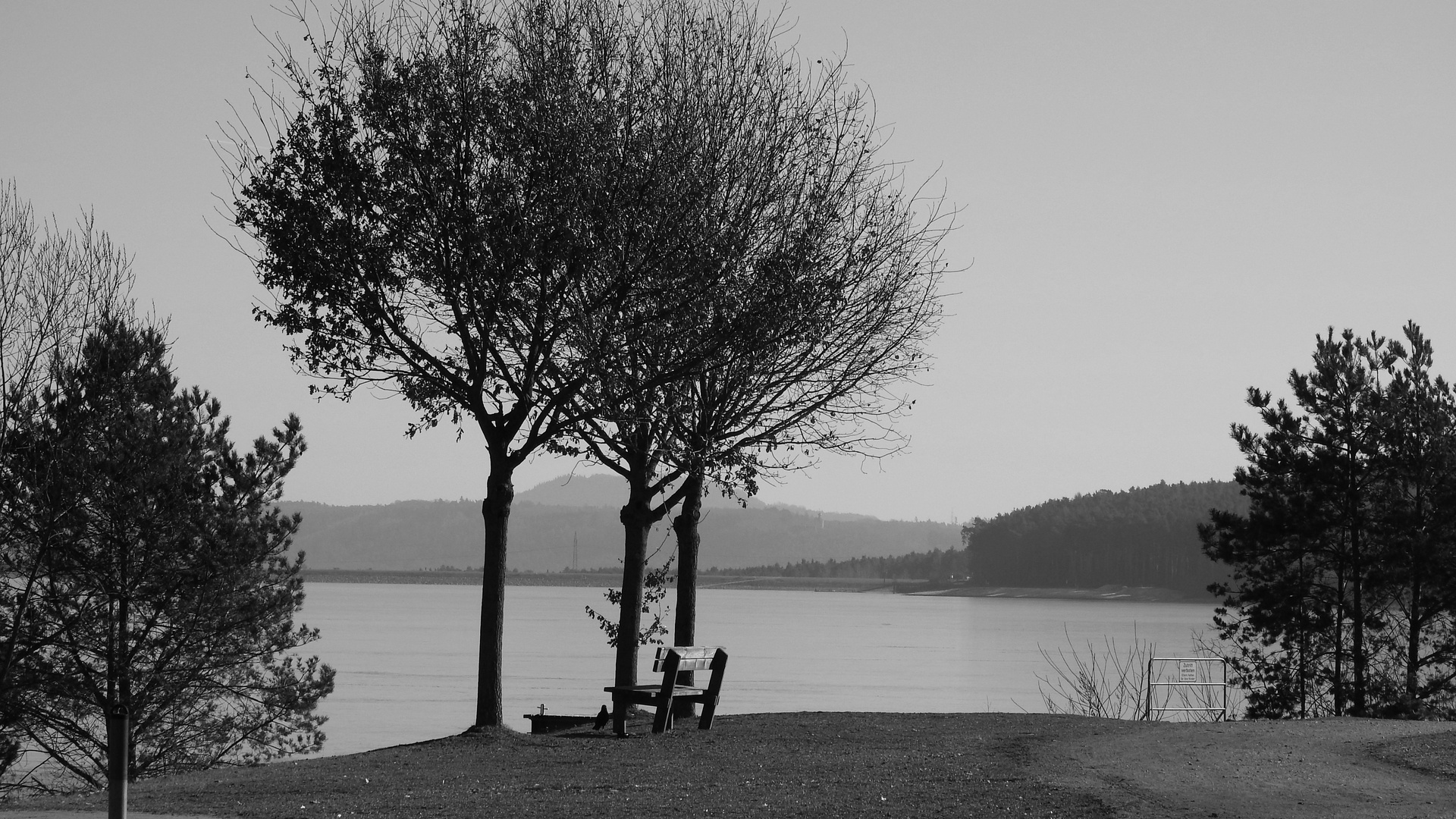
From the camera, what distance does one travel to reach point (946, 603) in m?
169

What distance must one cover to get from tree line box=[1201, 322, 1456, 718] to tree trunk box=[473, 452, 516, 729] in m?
15.9

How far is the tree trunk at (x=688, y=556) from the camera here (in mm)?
18156

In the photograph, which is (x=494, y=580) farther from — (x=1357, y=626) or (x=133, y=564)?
(x=1357, y=626)

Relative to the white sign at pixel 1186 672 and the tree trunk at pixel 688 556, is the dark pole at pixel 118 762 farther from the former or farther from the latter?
the white sign at pixel 1186 672

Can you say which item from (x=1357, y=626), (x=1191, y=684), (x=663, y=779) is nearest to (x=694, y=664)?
(x=663, y=779)

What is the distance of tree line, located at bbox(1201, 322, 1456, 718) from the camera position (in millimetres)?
26438

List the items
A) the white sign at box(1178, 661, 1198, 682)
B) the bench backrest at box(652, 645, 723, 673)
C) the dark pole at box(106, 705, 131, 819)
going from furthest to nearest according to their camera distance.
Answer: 1. the white sign at box(1178, 661, 1198, 682)
2. the bench backrest at box(652, 645, 723, 673)
3. the dark pole at box(106, 705, 131, 819)

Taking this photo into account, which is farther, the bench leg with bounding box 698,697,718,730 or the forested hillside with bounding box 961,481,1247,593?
the forested hillside with bounding box 961,481,1247,593

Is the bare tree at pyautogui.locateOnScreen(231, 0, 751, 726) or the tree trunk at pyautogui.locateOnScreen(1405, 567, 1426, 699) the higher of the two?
the bare tree at pyautogui.locateOnScreen(231, 0, 751, 726)

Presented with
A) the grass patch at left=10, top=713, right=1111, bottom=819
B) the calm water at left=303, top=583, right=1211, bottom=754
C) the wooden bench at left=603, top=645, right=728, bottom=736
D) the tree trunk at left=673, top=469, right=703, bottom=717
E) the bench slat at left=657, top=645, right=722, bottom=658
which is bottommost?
the calm water at left=303, top=583, right=1211, bottom=754

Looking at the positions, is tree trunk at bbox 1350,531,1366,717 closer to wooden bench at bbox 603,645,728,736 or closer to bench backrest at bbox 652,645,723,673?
bench backrest at bbox 652,645,723,673

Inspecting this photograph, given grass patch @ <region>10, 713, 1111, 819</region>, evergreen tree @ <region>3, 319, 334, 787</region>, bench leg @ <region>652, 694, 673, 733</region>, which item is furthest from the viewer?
evergreen tree @ <region>3, 319, 334, 787</region>

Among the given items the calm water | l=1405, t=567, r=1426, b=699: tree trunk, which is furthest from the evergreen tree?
l=1405, t=567, r=1426, b=699: tree trunk

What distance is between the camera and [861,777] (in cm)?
1203
